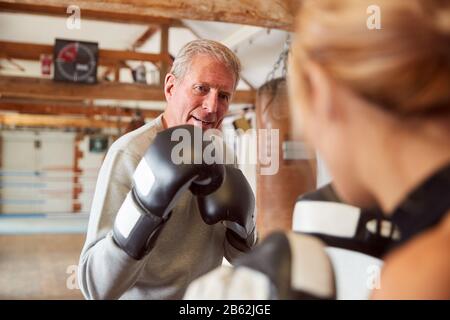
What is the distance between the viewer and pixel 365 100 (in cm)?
38

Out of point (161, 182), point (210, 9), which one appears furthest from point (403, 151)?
point (210, 9)

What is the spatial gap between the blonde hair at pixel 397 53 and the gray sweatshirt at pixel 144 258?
55cm

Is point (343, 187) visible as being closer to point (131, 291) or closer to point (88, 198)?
point (131, 291)

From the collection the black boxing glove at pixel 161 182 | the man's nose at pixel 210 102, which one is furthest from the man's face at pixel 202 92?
the black boxing glove at pixel 161 182

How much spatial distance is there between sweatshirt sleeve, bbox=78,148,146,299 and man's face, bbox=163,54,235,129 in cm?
18

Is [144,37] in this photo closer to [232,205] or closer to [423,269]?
[232,205]

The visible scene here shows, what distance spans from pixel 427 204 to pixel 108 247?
0.57m

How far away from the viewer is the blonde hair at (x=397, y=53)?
0.36 metres

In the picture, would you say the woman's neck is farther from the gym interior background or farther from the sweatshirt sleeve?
the gym interior background

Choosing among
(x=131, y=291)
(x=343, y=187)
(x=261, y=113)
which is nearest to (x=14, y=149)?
(x=261, y=113)

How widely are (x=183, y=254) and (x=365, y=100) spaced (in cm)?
75

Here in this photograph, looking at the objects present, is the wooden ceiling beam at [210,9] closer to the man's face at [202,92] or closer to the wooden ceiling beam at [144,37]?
the man's face at [202,92]

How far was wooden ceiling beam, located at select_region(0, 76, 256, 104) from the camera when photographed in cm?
369
